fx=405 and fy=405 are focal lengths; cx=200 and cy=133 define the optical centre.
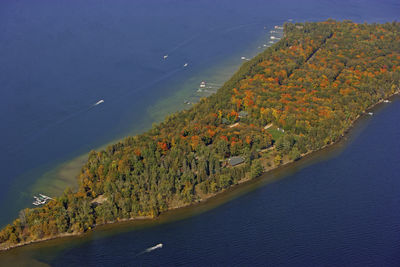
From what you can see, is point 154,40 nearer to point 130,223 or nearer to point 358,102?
point 358,102

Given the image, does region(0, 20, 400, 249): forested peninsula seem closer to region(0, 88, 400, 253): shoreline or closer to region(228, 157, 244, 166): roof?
region(228, 157, 244, 166): roof

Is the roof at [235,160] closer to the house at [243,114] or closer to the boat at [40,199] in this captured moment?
the house at [243,114]

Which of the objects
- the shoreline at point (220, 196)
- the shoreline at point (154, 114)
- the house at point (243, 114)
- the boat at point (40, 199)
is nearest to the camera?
the shoreline at point (220, 196)

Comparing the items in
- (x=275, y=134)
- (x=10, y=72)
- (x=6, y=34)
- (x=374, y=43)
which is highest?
(x=6, y=34)

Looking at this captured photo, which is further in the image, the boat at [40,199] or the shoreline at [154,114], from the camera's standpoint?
the shoreline at [154,114]

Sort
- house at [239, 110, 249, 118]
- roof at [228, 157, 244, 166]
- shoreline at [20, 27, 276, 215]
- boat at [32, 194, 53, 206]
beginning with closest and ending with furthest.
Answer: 1. boat at [32, 194, 53, 206]
2. shoreline at [20, 27, 276, 215]
3. roof at [228, 157, 244, 166]
4. house at [239, 110, 249, 118]

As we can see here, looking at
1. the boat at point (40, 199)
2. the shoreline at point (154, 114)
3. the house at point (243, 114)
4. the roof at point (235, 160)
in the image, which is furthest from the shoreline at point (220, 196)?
the house at point (243, 114)

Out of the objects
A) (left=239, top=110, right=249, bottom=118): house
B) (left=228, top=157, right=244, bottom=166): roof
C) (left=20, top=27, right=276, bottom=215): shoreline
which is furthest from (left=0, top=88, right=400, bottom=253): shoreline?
(left=239, top=110, right=249, bottom=118): house

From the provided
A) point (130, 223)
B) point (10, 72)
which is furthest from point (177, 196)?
point (10, 72)

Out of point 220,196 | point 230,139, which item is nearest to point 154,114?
point 230,139
